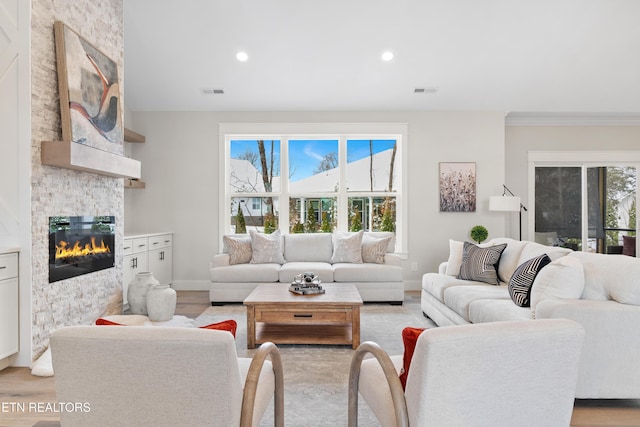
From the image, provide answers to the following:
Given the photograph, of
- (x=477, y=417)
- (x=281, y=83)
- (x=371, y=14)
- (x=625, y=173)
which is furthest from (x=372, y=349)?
(x=625, y=173)

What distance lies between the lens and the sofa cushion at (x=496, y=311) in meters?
2.72

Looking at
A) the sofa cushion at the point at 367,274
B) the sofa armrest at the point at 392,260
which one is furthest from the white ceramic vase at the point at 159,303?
the sofa armrest at the point at 392,260

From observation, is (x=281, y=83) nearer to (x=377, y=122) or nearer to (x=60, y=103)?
(x=377, y=122)

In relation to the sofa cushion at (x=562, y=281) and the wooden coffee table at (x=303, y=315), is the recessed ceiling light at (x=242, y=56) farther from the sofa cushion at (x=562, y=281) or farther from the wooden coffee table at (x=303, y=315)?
the sofa cushion at (x=562, y=281)

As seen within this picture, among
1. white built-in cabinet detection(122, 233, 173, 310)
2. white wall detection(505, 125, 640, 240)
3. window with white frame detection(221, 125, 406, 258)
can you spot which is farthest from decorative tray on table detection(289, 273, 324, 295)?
white wall detection(505, 125, 640, 240)

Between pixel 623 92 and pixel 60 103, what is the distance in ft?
22.0

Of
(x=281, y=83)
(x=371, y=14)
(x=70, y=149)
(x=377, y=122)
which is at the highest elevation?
(x=371, y=14)

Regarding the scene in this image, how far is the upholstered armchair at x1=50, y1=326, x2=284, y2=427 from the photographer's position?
4.00 ft

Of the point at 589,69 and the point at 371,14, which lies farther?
the point at 589,69

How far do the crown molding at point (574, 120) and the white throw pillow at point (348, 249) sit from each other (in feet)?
10.0

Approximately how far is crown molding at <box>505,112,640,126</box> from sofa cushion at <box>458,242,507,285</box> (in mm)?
3121

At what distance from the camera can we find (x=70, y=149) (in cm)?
306

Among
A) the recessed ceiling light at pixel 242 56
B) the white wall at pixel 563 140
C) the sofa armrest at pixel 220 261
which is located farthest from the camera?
the white wall at pixel 563 140

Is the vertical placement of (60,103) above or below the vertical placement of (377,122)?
below
